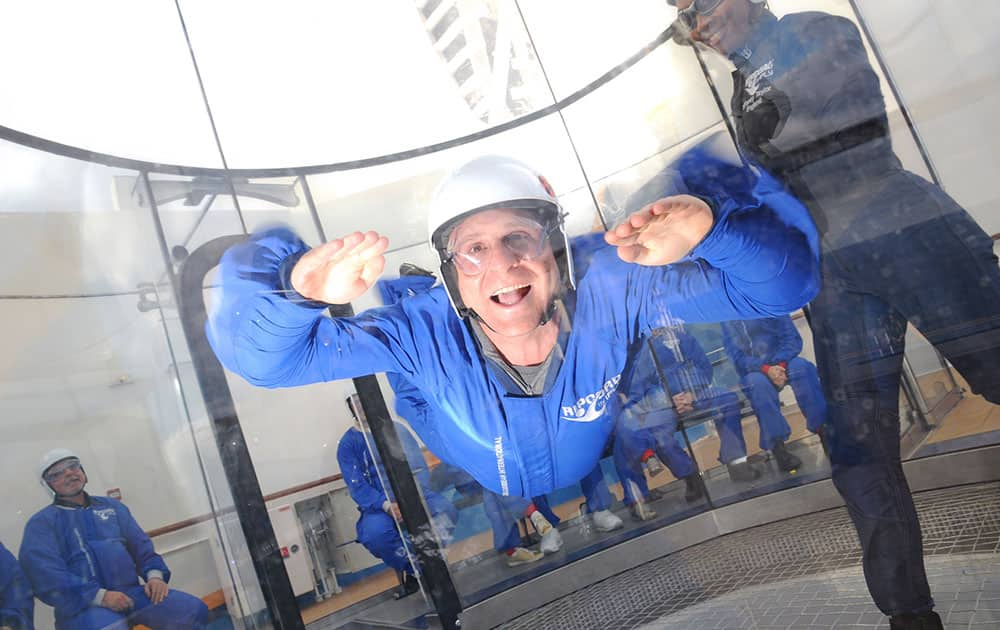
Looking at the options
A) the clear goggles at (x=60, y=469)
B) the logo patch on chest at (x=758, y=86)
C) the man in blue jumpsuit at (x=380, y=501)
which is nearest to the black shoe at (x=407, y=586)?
the man in blue jumpsuit at (x=380, y=501)

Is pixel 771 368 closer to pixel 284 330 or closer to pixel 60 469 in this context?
pixel 284 330

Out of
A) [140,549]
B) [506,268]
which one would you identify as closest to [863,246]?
[506,268]

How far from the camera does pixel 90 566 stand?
1.19 feet

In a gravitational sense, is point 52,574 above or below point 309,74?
below

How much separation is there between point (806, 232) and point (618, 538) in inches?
8.9

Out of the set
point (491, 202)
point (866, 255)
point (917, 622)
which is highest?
point (491, 202)

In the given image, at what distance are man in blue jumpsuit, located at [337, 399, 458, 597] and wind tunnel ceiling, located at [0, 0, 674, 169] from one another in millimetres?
184

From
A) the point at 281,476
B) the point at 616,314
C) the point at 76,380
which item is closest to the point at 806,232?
the point at 616,314

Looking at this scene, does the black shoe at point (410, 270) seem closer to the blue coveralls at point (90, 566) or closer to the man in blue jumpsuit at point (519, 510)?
the man in blue jumpsuit at point (519, 510)

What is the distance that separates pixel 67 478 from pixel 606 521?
0.36 meters

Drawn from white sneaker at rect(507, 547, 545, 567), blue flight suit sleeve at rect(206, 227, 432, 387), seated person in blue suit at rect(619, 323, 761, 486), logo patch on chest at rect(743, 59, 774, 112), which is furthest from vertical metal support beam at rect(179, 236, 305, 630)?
logo patch on chest at rect(743, 59, 774, 112)

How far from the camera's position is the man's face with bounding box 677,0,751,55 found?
34 centimetres

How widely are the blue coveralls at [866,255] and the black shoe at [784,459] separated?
0.07 ft

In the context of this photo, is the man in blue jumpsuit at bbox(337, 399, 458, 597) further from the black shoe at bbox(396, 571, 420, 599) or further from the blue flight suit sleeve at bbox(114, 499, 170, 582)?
the blue flight suit sleeve at bbox(114, 499, 170, 582)
